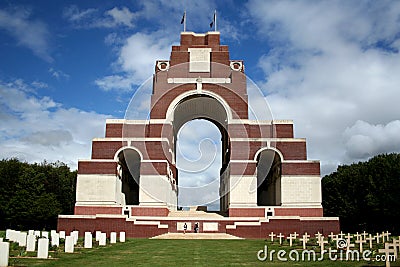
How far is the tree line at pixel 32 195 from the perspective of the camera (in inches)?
1731

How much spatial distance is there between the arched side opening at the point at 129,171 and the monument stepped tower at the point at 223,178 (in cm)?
11

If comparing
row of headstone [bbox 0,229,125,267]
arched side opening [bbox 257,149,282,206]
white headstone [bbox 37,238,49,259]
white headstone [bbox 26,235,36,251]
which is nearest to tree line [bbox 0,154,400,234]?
arched side opening [bbox 257,149,282,206]

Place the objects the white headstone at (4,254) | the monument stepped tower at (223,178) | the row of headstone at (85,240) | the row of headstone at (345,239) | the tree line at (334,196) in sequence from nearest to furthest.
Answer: the white headstone at (4,254), the row of headstone at (85,240), the row of headstone at (345,239), the monument stepped tower at (223,178), the tree line at (334,196)

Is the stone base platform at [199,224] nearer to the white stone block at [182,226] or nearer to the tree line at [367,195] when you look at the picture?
the white stone block at [182,226]

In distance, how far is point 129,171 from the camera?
42.0 meters

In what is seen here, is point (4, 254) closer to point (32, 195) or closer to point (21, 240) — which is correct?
point (21, 240)

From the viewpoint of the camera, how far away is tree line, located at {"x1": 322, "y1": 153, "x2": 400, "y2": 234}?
39719 mm

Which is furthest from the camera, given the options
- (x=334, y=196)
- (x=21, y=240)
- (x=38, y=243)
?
(x=334, y=196)

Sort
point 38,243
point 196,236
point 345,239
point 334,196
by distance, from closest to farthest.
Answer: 1. point 38,243
2. point 345,239
3. point 196,236
4. point 334,196

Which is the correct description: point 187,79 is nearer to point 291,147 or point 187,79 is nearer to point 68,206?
point 291,147

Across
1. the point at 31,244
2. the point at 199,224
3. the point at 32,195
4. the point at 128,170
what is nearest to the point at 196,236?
the point at 199,224

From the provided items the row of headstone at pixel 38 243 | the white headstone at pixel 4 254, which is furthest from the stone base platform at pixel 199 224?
the white headstone at pixel 4 254

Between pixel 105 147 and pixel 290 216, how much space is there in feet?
49.3

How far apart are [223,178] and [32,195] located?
1826cm
